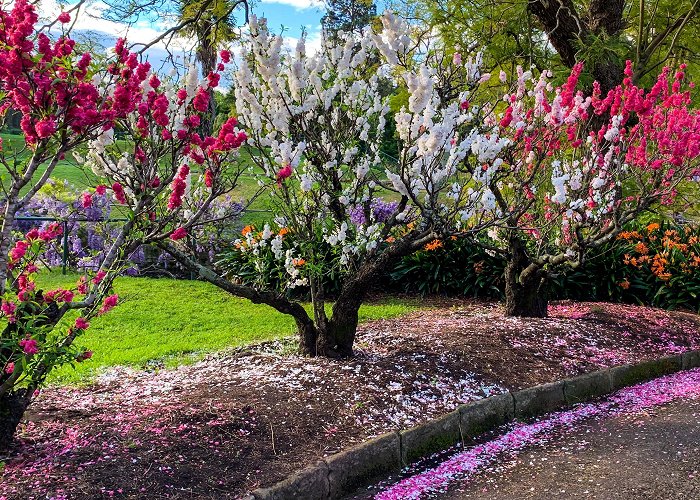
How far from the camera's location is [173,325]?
25.4ft

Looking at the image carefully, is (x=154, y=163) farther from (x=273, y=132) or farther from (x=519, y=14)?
(x=519, y=14)

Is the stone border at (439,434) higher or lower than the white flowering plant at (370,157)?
lower

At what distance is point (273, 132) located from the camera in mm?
4863

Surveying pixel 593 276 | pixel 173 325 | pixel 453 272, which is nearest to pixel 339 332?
pixel 173 325

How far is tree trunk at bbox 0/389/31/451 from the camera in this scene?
3408 millimetres

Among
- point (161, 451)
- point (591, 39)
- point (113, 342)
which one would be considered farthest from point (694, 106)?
point (161, 451)

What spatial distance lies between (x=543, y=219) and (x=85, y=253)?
356 inches

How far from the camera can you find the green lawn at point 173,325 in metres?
6.06

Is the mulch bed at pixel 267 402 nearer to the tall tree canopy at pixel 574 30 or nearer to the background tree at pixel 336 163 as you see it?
the background tree at pixel 336 163

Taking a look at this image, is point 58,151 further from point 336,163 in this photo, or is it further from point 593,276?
point 593,276

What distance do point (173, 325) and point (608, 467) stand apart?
5.27 m

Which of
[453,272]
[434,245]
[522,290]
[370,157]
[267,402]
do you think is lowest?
[267,402]

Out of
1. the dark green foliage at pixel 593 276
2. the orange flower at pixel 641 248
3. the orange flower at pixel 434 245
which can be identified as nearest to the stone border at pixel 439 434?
the dark green foliage at pixel 593 276

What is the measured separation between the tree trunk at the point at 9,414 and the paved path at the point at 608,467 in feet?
7.65
